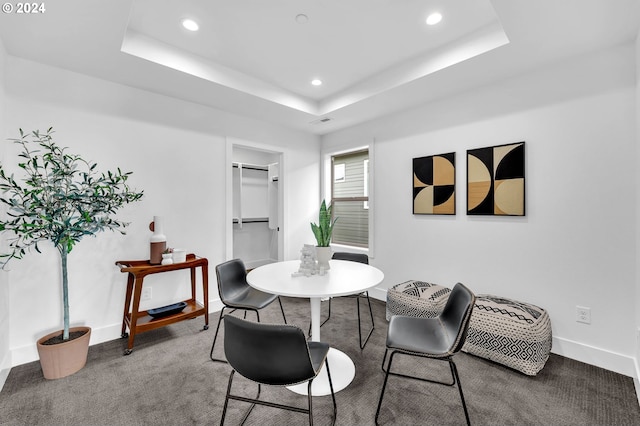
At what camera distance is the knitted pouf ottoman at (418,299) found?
8.76 ft

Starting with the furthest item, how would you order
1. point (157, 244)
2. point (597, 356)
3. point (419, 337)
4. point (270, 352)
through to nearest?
point (157, 244) < point (597, 356) < point (419, 337) < point (270, 352)

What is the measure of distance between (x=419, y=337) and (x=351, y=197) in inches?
111

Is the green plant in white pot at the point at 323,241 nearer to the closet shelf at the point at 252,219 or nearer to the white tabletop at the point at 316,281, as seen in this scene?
the white tabletop at the point at 316,281

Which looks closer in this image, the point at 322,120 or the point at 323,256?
the point at 323,256

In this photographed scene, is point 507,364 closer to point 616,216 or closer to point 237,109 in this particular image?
point 616,216

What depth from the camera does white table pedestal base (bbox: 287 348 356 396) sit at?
1.90 meters

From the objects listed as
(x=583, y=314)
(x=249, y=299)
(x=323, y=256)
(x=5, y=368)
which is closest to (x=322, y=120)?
(x=323, y=256)

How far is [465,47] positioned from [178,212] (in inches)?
127

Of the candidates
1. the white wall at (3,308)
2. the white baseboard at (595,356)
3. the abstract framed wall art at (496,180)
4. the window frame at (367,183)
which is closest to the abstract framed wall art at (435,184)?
the abstract framed wall art at (496,180)

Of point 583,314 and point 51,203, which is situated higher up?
point 51,203

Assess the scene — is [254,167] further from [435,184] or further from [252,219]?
[435,184]

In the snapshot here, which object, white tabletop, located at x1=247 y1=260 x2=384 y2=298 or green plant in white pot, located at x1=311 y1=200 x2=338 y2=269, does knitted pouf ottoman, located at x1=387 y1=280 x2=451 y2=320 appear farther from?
green plant in white pot, located at x1=311 y1=200 x2=338 y2=269

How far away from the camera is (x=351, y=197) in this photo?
4363mm

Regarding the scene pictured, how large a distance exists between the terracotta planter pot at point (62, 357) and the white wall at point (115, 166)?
0.44 m
